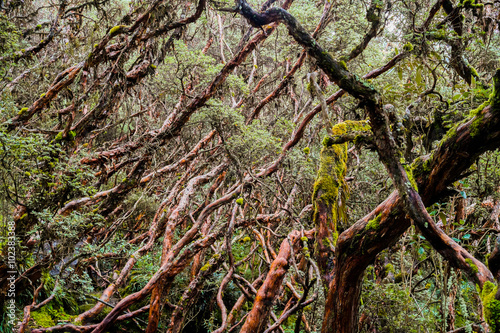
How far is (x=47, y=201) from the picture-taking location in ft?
16.2

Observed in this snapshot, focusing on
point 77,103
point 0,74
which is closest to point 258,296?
point 77,103

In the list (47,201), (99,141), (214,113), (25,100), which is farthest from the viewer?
(99,141)

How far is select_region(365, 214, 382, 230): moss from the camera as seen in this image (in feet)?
11.0

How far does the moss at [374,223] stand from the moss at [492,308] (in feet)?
3.94

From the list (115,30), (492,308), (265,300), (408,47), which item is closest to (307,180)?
(265,300)

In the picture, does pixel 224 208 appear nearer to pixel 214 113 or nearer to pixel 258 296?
pixel 214 113

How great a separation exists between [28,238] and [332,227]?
494 centimetres

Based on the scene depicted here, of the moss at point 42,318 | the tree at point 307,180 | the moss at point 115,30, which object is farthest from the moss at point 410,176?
the moss at point 42,318

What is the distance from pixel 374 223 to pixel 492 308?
1.35 metres

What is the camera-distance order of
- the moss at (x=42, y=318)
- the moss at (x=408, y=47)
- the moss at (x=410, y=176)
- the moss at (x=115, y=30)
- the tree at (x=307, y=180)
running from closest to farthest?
the moss at (x=410, y=176) < the tree at (x=307, y=180) < the moss at (x=408, y=47) < the moss at (x=115, y=30) < the moss at (x=42, y=318)

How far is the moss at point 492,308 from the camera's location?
81.8 inches

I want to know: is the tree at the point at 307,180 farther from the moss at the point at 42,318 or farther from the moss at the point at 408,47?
the moss at the point at 408,47

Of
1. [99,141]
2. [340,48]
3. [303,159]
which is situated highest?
[340,48]

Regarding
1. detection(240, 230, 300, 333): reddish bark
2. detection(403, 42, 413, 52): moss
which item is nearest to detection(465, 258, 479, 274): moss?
detection(240, 230, 300, 333): reddish bark
